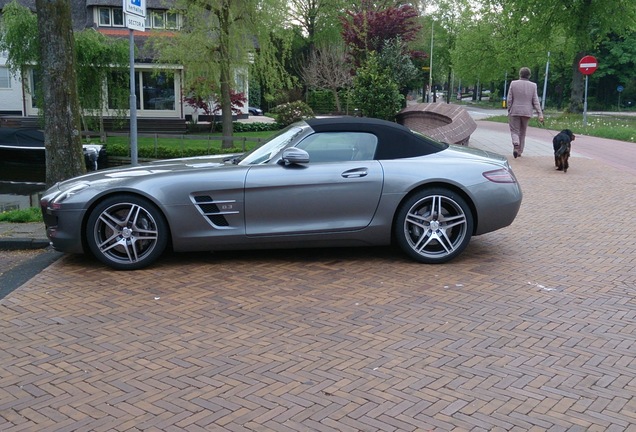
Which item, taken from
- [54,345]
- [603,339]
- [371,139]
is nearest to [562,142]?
[371,139]

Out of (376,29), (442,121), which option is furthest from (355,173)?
(376,29)

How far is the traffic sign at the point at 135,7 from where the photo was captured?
27.7 feet

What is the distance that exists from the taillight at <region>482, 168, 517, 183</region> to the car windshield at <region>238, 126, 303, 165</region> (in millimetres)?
1908

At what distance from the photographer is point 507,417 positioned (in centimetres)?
357

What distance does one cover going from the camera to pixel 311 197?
21.0 ft

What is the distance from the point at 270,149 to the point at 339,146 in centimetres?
70

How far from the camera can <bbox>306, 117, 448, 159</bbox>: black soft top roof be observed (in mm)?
6715

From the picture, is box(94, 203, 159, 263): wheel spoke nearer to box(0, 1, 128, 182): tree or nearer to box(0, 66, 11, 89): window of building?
box(0, 1, 128, 182): tree

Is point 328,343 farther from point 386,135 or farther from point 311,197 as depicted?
point 386,135

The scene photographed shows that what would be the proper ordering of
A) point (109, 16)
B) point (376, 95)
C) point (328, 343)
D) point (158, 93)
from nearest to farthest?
point (328, 343) < point (376, 95) < point (158, 93) < point (109, 16)

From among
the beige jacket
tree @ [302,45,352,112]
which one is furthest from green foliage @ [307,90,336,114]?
the beige jacket

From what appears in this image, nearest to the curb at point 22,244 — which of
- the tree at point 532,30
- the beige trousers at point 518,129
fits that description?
the beige trousers at point 518,129

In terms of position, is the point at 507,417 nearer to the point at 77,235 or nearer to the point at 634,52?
the point at 77,235

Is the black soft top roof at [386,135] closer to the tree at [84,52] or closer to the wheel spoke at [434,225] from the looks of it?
the wheel spoke at [434,225]
